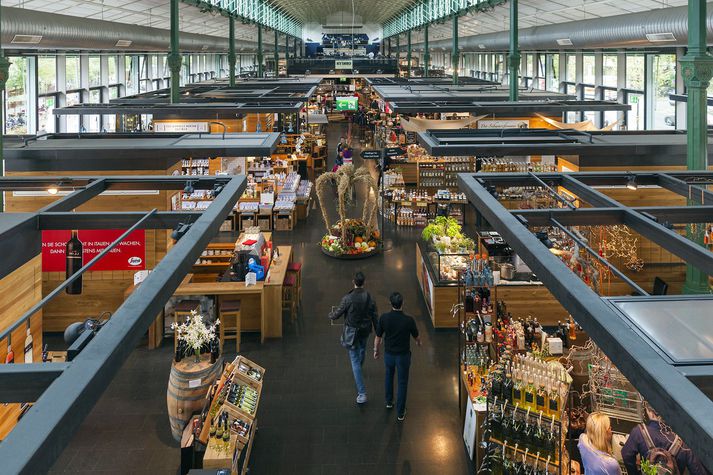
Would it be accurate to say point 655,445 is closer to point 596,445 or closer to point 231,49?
point 596,445

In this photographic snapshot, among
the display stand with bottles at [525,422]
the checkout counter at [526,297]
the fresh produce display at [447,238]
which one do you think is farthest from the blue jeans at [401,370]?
the fresh produce display at [447,238]

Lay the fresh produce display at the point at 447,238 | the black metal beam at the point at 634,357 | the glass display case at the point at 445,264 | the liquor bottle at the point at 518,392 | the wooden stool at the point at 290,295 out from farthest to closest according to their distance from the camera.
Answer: the fresh produce display at the point at 447,238
the wooden stool at the point at 290,295
the glass display case at the point at 445,264
the liquor bottle at the point at 518,392
the black metal beam at the point at 634,357

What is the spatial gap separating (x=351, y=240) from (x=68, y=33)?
741cm

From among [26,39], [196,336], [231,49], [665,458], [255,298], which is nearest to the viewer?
[665,458]

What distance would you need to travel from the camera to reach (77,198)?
4.57 m

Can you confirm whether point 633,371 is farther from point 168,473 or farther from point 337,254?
point 337,254

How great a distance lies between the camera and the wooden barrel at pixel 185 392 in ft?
19.6

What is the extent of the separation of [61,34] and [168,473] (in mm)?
10023

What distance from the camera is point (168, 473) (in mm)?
5695

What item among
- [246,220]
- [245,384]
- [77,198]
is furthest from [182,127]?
[77,198]

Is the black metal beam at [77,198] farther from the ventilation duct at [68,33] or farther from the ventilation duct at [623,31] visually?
the ventilation duct at [623,31]

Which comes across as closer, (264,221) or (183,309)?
(183,309)

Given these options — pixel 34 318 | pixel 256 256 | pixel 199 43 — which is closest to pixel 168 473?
pixel 34 318

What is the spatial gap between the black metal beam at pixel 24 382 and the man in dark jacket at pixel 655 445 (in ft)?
13.1
